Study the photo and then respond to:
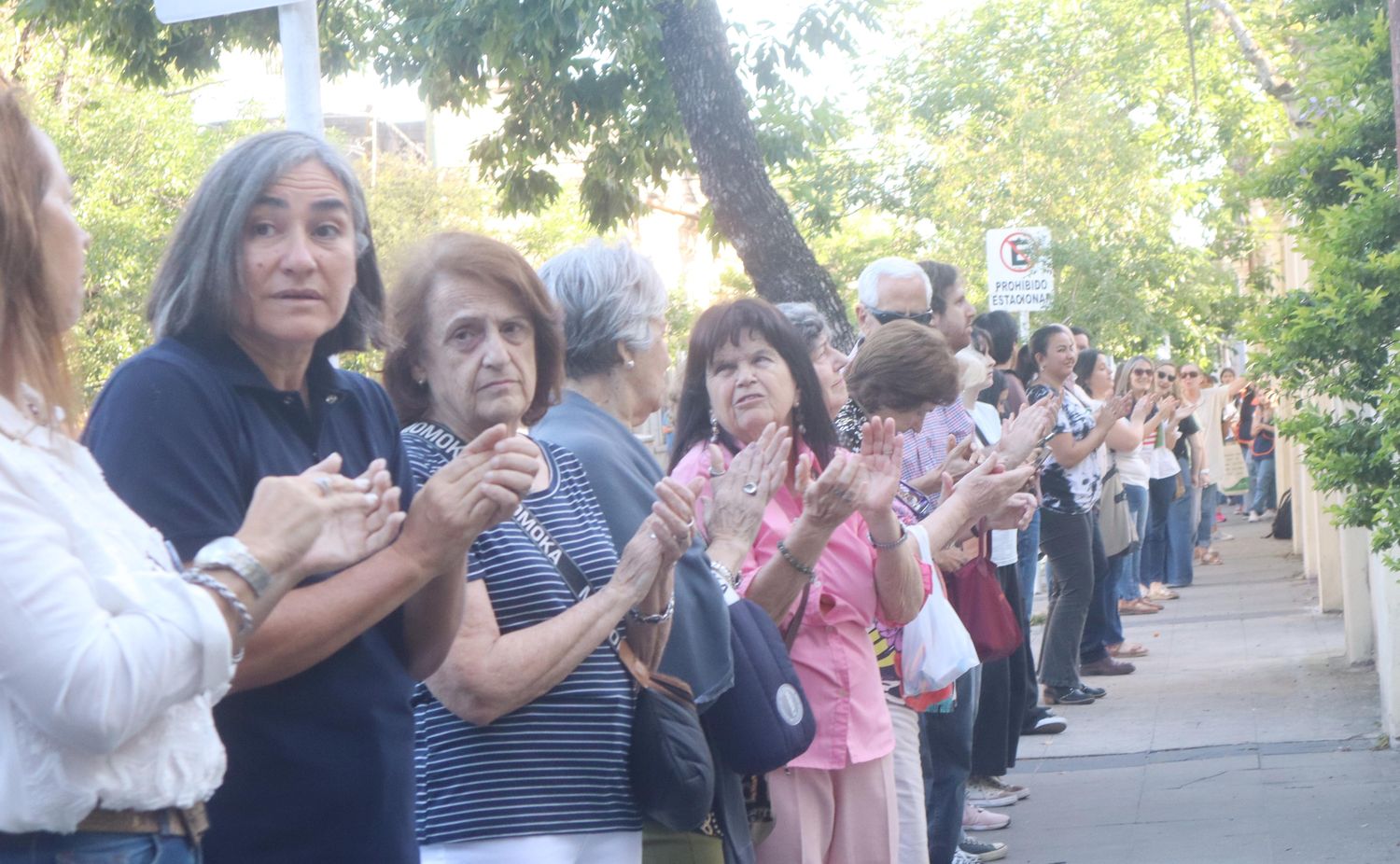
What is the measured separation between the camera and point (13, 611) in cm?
172

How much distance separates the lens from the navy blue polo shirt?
7.39 ft

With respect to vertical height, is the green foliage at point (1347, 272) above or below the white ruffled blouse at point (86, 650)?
above

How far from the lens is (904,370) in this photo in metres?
5.41

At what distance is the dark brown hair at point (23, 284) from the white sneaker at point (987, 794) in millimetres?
6008

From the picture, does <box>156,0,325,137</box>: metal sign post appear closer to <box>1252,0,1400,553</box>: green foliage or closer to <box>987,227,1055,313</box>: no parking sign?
<box>1252,0,1400,553</box>: green foliage

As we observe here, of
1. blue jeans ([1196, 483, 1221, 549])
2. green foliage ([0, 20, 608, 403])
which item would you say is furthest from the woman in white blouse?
green foliage ([0, 20, 608, 403])

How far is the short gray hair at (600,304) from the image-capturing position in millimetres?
3662

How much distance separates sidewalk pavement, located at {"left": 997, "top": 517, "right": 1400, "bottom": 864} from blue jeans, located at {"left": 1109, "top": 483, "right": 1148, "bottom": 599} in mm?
702

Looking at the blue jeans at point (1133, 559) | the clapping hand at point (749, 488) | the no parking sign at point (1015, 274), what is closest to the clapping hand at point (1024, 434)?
the clapping hand at point (749, 488)

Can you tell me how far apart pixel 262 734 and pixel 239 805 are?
0.33 feet

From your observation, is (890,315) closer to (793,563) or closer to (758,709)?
(793,563)

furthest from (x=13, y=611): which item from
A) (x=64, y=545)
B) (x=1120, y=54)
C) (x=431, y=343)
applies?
(x=1120, y=54)

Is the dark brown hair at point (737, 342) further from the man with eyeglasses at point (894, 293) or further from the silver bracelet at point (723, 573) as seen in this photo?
the man with eyeglasses at point (894, 293)

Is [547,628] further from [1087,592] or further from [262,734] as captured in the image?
[1087,592]
